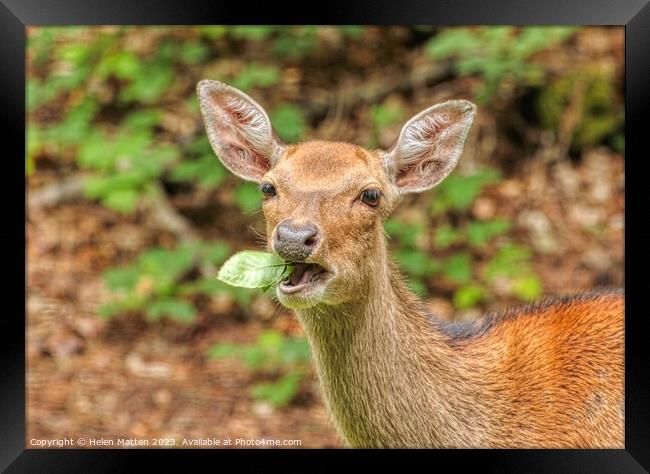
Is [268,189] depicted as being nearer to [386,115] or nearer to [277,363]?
[277,363]

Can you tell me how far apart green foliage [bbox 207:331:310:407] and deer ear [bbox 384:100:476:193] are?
9.59ft

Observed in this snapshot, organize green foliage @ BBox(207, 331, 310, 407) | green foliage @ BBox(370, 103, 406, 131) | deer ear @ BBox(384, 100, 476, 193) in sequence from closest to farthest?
deer ear @ BBox(384, 100, 476, 193), green foliage @ BBox(207, 331, 310, 407), green foliage @ BBox(370, 103, 406, 131)

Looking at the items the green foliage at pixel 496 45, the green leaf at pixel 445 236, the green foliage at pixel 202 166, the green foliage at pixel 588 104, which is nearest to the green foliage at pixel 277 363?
the green foliage at pixel 202 166

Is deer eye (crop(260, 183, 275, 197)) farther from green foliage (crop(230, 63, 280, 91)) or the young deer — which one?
green foliage (crop(230, 63, 280, 91))

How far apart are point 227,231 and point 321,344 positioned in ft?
14.7

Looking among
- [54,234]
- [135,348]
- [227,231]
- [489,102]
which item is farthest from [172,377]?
[489,102]

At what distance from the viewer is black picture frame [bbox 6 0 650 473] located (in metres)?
3.99

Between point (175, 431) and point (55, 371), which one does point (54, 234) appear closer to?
point (55, 371)

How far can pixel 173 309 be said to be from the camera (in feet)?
25.1

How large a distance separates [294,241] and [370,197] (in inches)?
21.3

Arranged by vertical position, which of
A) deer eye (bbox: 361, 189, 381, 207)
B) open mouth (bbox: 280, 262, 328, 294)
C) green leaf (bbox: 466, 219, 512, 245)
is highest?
deer eye (bbox: 361, 189, 381, 207)

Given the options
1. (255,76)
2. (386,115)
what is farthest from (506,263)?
(255,76)

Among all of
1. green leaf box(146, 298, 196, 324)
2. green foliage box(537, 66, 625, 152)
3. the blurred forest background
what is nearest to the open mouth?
the blurred forest background
